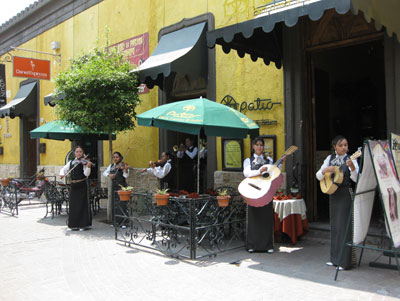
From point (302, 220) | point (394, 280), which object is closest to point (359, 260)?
A: point (394, 280)

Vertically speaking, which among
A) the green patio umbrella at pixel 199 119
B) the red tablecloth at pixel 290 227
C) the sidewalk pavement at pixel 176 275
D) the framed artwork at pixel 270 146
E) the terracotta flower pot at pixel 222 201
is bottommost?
the sidewalk pavement at pixel 176 275

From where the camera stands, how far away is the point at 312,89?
7781 millimetres

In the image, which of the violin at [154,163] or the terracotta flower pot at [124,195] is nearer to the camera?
the terracotta flower pot at [124,195]

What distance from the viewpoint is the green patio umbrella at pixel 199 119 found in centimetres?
610

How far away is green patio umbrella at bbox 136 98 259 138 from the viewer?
610cm

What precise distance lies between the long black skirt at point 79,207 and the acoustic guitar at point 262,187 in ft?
13.4

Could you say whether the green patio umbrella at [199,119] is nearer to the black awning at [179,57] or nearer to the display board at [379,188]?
the black awning at [179,57]

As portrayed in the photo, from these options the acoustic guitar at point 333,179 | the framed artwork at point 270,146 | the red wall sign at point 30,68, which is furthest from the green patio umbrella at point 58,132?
the acoustic guitar at point 333,179

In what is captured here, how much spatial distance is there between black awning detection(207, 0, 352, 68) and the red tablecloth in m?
2.95

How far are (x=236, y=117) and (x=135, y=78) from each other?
338 centimetres

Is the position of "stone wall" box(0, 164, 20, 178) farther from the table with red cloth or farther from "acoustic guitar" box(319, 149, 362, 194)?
"acoustic guitar" box(319, 149, 362, 194)

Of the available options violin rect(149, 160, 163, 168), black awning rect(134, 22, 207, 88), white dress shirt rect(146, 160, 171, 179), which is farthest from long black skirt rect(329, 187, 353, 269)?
black awning rect(134, 22, 207, 88)

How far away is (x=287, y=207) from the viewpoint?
21.5ft

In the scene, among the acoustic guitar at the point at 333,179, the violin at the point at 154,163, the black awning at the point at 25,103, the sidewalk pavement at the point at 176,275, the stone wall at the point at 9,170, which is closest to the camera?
the sidewalk pavement at the point at 176,275
